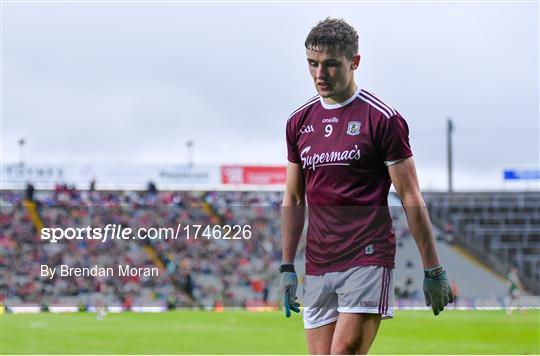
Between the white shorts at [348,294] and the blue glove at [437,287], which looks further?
the blue glove at [437,287]

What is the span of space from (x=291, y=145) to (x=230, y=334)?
1897 cm

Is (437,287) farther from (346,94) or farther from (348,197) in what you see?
(346,94)

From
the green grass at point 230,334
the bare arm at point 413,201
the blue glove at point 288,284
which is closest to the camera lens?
the bare arm at point 413,201

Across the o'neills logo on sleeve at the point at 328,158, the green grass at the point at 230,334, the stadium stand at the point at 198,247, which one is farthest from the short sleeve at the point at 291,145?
the green grass at the point at 230,334

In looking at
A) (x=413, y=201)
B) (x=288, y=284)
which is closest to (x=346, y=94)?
(x=413, y=201)

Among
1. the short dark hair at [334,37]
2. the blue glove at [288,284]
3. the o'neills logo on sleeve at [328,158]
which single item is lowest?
the blue glove at [288,284]

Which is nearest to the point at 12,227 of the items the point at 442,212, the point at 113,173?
the point at 113,173

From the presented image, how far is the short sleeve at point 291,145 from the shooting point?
299 inches

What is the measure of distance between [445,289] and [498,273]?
4092 cm

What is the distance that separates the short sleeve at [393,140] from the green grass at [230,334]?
43.6ft

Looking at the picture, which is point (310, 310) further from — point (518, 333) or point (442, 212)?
point (442, 212)

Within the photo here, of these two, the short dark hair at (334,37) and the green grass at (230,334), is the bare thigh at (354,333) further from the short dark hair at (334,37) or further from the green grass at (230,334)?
the green grass at (230,334)

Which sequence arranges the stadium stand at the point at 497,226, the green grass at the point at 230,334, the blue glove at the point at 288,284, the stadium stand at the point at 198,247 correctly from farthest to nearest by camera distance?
the stadium stand at the point at 497,226
the stadium stand at the point at 198,247
the green grass at the point at 230,334
the blue glove at the point at 288,284

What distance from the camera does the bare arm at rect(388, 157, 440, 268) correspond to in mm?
7184
